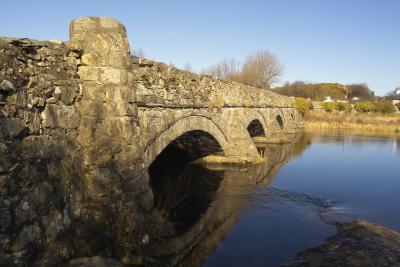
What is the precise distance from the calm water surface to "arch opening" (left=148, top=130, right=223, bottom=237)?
33.1 inches

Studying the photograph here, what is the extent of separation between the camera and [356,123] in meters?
42.4

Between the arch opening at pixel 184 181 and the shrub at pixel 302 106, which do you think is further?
A: the shrub at pixel 302 106

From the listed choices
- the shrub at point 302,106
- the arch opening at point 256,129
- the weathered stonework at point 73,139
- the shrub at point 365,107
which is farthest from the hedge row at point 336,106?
the weathered stonework at point 73,139

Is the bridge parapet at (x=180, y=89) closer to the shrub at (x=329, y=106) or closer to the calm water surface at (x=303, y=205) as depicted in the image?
the calm water surface at (x=303, y=205)

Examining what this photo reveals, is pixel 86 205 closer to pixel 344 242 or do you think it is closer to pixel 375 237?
pixel 344 242

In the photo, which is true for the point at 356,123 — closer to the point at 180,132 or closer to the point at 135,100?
the point at 180,132

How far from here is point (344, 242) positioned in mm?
7805

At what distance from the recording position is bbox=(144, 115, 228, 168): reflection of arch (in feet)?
27.2

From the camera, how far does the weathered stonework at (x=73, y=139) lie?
4465 millimetres

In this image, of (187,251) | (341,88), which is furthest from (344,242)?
(341,88)

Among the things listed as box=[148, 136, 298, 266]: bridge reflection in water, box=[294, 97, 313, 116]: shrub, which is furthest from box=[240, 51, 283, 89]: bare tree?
box=[148, 136, 298, 266]: bridge reflection in water

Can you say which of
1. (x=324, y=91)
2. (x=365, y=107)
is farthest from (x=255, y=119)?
(x=324, y=91)

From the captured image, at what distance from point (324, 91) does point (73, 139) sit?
98546 millimetres

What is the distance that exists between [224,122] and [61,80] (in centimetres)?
970
